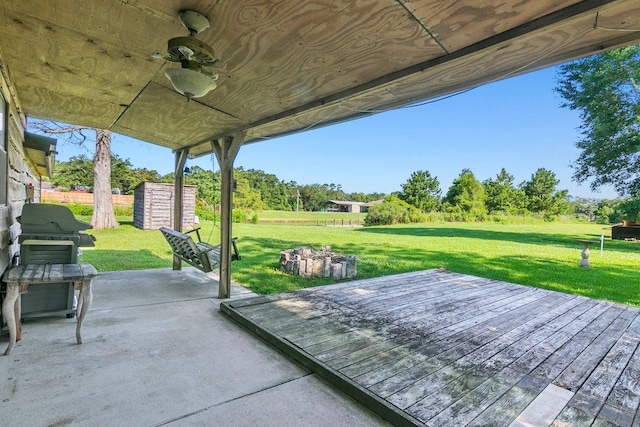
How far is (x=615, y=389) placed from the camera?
1983 mm

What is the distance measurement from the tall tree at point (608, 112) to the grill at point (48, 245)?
14.8 metres

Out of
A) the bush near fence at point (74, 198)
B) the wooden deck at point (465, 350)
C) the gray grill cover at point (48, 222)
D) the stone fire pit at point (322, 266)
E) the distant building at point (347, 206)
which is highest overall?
Answer: the distant building at point (347, 206)

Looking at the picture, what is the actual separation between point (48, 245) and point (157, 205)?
9.31 metres

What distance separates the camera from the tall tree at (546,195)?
29.5 meters

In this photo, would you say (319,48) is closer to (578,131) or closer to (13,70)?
(13,70)

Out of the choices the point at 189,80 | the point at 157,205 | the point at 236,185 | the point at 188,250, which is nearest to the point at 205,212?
the point at 157,205

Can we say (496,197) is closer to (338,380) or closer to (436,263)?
(436,263)

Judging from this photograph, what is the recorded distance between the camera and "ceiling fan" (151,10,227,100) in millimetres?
1631

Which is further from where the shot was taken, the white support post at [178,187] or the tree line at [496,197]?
the tree line at [496,197]

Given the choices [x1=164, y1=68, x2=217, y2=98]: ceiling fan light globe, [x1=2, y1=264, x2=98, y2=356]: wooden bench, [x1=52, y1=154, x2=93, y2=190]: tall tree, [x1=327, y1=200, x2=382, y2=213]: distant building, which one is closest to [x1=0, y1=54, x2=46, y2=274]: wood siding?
[x1=2, y1=264, x2=98, y2=356]: wooden bench

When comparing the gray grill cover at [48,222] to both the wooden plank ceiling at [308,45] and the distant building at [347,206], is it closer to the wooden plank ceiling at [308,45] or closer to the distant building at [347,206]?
the wooden plank ceiling at [308,45]

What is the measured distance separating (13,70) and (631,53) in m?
15.4

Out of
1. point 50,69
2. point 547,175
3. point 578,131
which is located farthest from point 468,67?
point 547,175

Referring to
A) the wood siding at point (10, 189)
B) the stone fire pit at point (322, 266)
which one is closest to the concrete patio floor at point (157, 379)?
the wood siding at point (10, 189)
